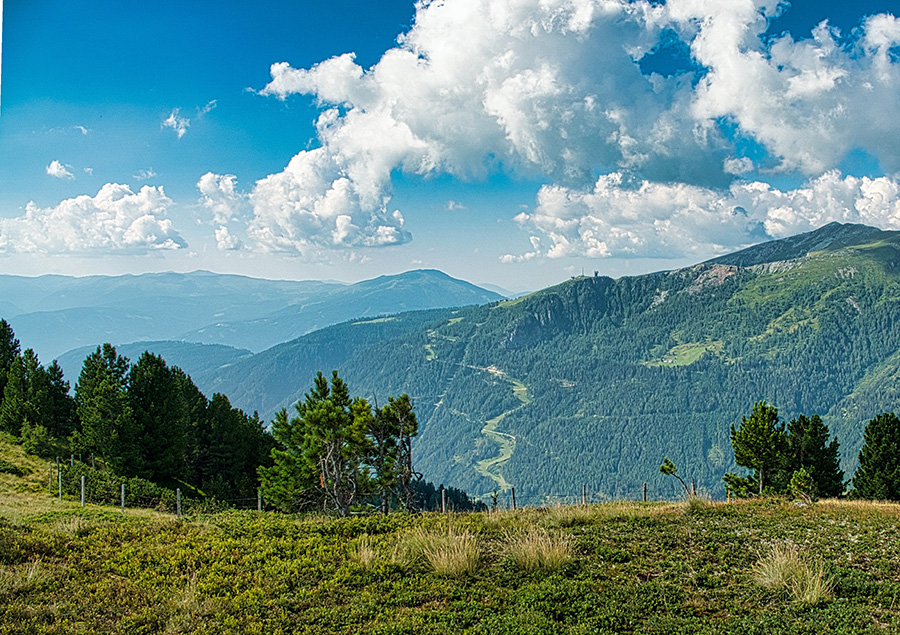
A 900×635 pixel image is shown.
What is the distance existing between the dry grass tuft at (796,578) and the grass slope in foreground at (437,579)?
2.0 inches

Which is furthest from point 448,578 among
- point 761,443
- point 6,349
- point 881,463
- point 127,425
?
point 6,349

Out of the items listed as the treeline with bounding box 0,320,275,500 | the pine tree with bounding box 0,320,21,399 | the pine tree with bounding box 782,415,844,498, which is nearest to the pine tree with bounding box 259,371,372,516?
the treeline with bounding box 0,320,275,500

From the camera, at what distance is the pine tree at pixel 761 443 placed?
45.0 metres

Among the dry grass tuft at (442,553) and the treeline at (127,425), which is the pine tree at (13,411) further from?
the dry grass tuft at (442,553)

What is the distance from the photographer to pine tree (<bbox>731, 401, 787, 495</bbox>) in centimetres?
4500

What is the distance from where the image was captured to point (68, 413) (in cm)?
5725

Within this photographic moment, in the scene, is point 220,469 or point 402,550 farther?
point 220,469

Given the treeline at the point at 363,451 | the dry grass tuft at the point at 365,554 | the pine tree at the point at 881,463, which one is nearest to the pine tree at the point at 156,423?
the treeline at the point at 363,451

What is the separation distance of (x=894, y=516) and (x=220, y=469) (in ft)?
195

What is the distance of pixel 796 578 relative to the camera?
33.0 feet

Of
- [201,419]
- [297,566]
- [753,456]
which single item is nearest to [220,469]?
[201,419]

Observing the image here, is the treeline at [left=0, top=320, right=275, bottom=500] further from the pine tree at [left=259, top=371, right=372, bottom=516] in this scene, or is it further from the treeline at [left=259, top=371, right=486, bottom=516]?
the treeline at [left=259, top=371, right=486, bottom=516]

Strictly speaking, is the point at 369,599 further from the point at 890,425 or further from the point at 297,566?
the point at 890,425

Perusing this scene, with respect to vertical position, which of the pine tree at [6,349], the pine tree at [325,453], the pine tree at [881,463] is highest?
the pine tree at [6,349]
